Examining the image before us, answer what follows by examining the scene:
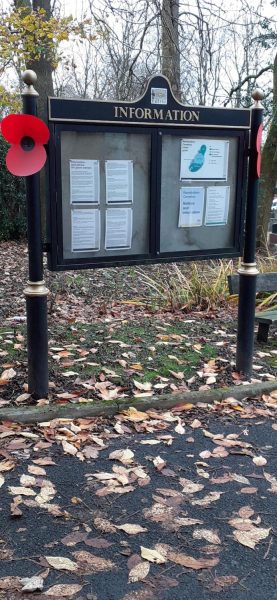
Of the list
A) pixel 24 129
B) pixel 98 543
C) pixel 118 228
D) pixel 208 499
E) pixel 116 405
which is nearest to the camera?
pixel 98 543

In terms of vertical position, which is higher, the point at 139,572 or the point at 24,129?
the point at 24,129

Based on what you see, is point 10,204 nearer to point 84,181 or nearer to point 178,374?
point 178,374

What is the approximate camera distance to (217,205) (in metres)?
4.20

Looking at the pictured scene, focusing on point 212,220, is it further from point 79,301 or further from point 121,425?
point 79,301

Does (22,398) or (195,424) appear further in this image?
(22,398)

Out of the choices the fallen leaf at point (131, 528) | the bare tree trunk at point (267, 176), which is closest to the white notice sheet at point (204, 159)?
the fallen leaf at point (131, 528)

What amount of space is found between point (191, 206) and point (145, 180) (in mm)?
439

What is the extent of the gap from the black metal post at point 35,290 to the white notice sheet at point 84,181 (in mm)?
289

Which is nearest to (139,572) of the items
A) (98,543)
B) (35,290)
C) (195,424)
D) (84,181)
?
(98,543)

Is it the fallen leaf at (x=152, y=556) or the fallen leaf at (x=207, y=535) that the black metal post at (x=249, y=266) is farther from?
the fallen leaf at (x=152, y=556)

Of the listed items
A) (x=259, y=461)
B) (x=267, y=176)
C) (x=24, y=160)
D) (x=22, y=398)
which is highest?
(x=267, y=176)

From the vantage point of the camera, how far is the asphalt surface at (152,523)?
2082 mm

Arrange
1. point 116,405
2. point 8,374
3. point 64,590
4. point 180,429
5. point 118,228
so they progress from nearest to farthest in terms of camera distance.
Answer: point 64,590 < point 180,429 < point 116,405 < point 118,228 < point 8,374

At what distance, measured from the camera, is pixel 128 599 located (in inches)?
78.7
